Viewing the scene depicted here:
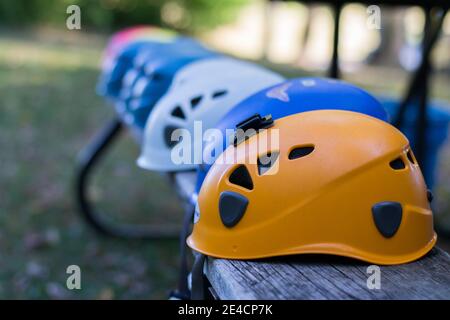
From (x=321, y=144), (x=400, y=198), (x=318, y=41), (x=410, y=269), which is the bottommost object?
(x=318, y=41)

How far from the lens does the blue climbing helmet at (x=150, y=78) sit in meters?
2.53

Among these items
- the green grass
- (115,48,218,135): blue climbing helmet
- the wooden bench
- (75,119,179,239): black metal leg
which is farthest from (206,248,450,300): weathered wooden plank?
(75,119,179,239): black metal leg

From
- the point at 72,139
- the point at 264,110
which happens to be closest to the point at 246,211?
the point at 264,110

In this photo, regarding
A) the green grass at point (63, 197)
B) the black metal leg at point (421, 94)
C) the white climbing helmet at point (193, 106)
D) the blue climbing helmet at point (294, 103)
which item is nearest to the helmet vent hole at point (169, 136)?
the white climbing helmet at point (193, 106)

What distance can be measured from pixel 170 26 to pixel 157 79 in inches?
473

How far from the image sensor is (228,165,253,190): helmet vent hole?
56.3 inches

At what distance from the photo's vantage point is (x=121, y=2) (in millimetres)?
13797

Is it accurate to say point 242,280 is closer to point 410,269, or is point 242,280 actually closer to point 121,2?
point 410,269

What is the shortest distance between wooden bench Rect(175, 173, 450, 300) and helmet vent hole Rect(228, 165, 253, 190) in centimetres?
18

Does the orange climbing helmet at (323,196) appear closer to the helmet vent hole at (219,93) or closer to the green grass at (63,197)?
the helmet vent hole at (219,93)

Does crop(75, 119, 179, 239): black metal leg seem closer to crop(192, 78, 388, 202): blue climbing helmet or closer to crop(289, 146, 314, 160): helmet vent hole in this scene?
crop(192, 78, 388, 202): blue climbing helmet

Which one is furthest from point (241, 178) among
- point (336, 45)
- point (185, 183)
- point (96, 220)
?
point (96, 220)

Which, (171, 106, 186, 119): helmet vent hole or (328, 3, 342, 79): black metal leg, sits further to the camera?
(328, 3, 342, 79): black metal leg

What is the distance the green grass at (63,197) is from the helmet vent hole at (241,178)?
2114mm
